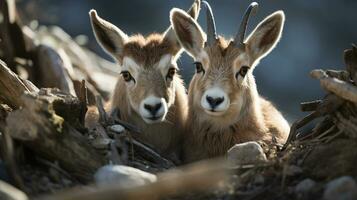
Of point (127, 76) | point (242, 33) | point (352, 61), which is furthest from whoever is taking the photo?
point (127, 76)

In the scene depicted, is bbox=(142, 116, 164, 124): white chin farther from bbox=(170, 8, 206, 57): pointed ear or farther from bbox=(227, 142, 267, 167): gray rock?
bbox=(227, 142, 267, 167): gray rock

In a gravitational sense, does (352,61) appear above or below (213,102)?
below

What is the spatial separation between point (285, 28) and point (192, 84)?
16400 millimetres

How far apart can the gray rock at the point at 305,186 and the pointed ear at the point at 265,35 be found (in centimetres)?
287

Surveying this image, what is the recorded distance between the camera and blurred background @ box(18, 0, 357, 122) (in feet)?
74.7

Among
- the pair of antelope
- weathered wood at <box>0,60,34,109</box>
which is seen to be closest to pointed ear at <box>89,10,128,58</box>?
the pair of antelope

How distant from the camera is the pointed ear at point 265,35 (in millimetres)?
8484

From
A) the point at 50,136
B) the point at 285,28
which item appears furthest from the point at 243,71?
the point at 285,28

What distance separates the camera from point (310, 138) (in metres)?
7.34

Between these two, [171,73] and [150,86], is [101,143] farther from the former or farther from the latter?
[171,73]

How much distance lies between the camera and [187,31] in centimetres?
860

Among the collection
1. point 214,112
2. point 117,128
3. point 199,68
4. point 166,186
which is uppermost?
point 199,68

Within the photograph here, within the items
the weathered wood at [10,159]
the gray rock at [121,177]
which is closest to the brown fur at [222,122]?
the gray rock at [121,177]

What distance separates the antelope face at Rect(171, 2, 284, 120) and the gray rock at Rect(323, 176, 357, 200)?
2.56m
